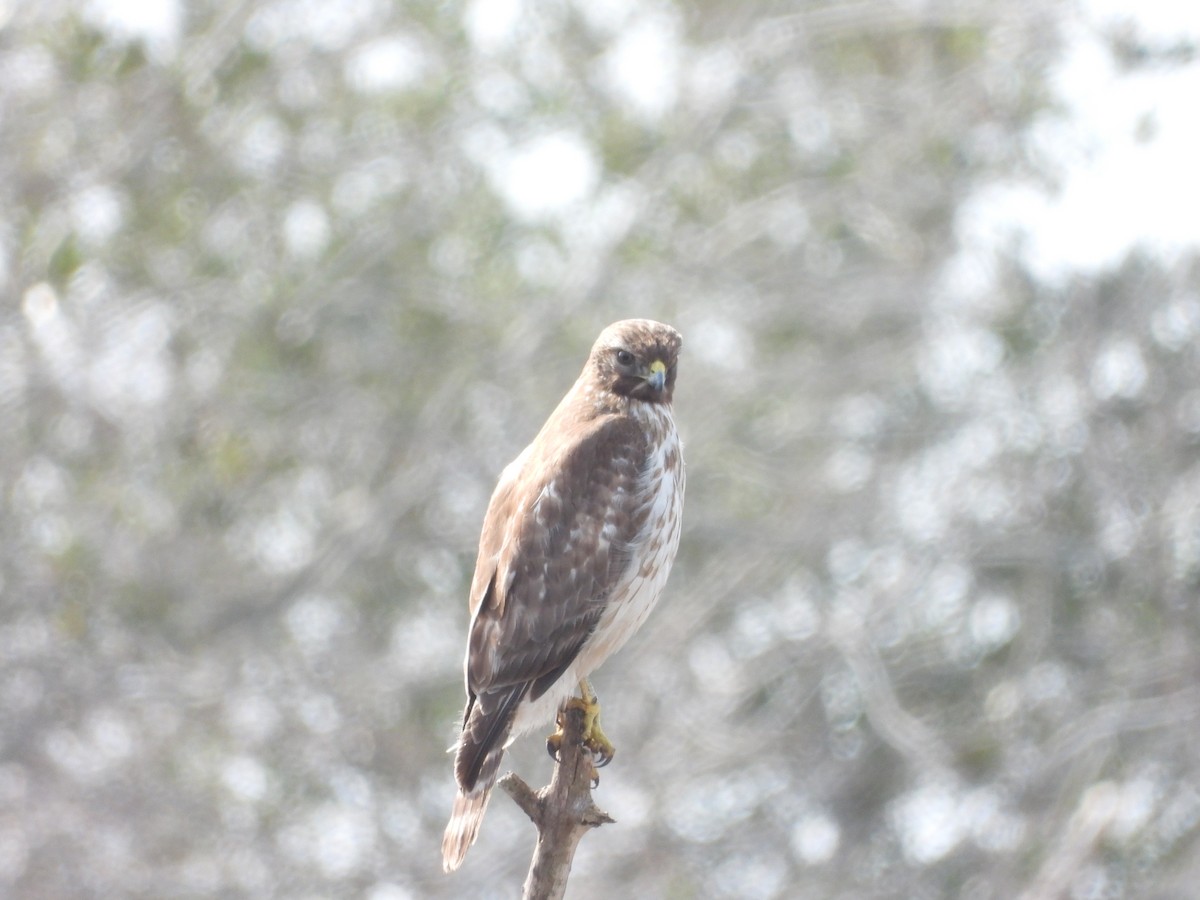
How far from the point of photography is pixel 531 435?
12648mm

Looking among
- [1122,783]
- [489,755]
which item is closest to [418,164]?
→ [1122,783]

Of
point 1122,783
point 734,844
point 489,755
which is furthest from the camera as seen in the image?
point 734,844

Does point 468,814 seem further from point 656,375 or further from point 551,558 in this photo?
point 656,375

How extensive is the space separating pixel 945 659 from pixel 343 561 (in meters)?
4.36

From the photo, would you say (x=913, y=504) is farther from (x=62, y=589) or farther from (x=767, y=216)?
(x=62, y=589)

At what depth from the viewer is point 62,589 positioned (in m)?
12.5

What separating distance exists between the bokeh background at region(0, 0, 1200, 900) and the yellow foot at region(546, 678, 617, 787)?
650 centimetres

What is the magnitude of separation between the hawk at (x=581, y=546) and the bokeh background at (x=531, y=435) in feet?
21.4

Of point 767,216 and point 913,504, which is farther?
point 767,216

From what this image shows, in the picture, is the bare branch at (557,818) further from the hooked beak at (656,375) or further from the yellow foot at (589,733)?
the hooked beak at (656,375)

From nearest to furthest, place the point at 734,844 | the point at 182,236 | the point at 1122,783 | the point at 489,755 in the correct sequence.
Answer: the point at 489,755 < the point at 1122,783 < the point at 734,844 < the point at 182,236

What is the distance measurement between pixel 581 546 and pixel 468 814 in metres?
0.82

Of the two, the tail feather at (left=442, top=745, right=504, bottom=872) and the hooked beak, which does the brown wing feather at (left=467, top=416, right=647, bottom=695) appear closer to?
the hooked beak

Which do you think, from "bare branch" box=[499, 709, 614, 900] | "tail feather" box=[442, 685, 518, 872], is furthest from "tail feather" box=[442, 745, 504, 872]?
"bare branch" box=[499, 709, 614, 900]
